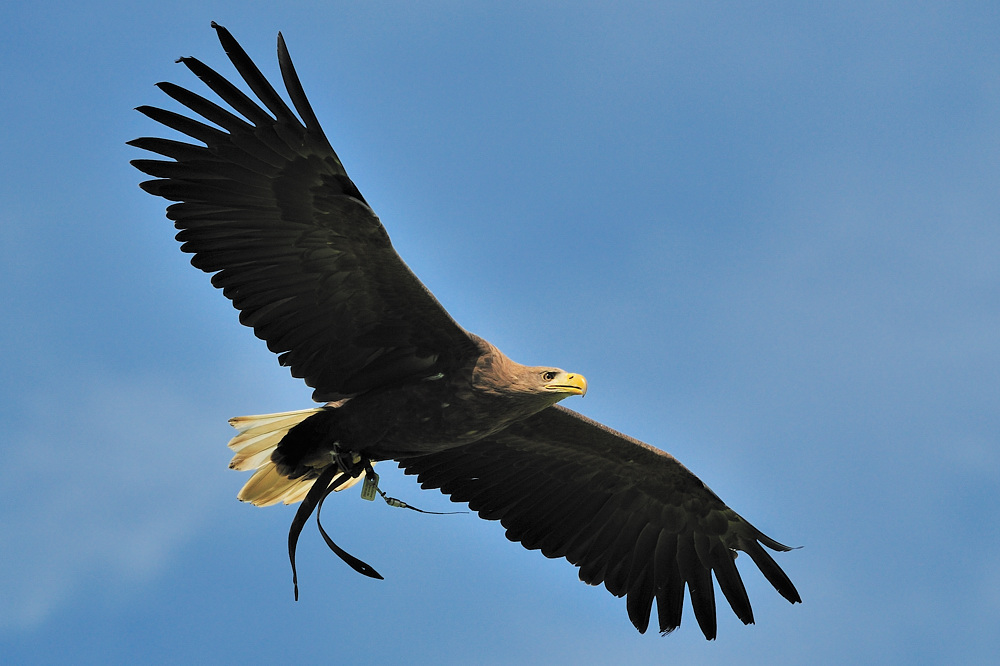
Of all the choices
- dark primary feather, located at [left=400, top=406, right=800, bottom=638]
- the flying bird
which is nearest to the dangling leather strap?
the flying bird

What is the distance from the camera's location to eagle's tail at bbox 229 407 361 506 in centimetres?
898

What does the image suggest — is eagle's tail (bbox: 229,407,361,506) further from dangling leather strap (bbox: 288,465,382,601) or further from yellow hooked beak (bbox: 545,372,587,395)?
yellow hooked beak (bbox: 545,372,587,395)

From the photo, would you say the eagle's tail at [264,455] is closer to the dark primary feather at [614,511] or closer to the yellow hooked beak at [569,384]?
the dark primary feather at [614,511]

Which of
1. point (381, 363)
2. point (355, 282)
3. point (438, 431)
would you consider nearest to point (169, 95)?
point (355, 282)

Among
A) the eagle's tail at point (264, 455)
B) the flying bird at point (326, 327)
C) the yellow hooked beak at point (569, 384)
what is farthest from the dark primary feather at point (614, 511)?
the yellow hooked beak at point (569, 384)

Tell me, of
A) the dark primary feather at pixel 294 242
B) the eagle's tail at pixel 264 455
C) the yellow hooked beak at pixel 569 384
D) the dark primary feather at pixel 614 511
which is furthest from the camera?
the dark primary feather at pixel 614 511

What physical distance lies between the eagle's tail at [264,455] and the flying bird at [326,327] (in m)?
0.01

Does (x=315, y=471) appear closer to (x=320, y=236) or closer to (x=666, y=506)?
A: (x=320, y=236)

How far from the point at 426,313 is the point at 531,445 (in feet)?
6.79

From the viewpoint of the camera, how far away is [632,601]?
10391 millimetres

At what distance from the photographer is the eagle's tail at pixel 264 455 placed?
898cm

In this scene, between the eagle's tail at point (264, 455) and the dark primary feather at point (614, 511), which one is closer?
the eagle's tail at point (264, 455)

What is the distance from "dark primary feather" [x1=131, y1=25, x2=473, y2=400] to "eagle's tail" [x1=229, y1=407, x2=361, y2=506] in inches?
17.1

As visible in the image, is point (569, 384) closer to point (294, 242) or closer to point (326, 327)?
point (326, 327)
